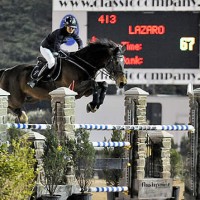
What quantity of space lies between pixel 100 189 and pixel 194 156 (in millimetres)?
2080

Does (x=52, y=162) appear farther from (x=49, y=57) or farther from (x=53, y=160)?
(x=49, y=57)

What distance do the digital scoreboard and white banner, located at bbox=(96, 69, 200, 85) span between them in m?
0.19

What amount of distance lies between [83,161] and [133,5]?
1060cm

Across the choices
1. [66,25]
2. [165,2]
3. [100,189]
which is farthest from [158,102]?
[100,189]

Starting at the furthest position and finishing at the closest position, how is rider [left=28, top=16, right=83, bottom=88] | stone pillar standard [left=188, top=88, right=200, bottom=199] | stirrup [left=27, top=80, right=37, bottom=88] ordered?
stirrup [left=27, top=80, right=37, bottom=88] < rider [left=28, top=16, right=83, bottom=88] < stone pillar standard [left=188, top=88, right=200, bottom=199]

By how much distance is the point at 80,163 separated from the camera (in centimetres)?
1716

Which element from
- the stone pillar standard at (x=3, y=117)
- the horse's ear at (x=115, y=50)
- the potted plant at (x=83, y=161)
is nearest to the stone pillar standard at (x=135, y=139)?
the horse's ear at (x=115, y=50)

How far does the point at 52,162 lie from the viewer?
16.5 m

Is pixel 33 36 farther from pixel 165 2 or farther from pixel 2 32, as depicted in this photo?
pixel 165 2

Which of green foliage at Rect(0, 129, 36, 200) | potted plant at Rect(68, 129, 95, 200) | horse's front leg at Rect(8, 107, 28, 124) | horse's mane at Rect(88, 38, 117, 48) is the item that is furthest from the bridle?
green foliage at Rect(0, 129, 36, 200)

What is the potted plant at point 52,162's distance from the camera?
16516 mm

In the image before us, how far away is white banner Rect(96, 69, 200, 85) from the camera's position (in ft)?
89.6

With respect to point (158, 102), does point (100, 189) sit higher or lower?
lower

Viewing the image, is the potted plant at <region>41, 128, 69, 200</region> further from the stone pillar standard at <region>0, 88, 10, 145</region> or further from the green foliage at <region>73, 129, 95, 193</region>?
the stone pillar standard at <region>0, 88, 10, 145</region>
